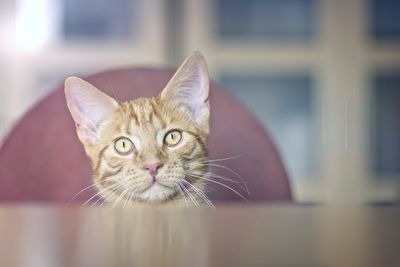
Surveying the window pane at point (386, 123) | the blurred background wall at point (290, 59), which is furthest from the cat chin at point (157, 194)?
the window pane at point (386, 123)

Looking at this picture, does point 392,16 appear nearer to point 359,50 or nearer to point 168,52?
point 359,50

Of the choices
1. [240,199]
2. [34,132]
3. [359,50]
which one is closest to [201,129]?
[240,199]

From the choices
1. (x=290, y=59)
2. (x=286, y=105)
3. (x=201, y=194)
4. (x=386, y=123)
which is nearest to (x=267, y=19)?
(x=290, y=59)

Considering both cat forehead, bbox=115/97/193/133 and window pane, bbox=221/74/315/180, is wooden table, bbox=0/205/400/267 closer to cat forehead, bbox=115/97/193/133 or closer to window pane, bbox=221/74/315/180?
cat forehead, bbox=115/97/193/133

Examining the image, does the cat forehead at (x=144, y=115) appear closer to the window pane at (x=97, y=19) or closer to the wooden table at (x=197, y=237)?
the wooden table at (x=197, y=237)

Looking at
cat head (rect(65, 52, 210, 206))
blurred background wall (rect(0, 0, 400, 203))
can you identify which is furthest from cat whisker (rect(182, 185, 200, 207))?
blurred background wall (rect(0, 0, 400, 203))

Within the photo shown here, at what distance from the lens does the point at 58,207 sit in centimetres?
47

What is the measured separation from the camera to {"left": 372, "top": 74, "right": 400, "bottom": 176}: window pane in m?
1.79

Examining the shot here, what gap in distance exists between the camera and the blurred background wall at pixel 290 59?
1.70 m

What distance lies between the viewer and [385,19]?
Result: 180 cm

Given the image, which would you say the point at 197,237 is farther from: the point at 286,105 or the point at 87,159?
the point at 286,105

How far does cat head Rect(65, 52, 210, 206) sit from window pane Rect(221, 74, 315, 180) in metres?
1.39

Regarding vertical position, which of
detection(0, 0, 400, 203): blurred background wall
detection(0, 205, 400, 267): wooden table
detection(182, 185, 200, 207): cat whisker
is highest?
detection(0, 0, 400, 203): blurred background wall

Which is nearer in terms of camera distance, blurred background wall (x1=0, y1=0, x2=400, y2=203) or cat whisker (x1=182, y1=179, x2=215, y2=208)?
cat whisker (x1=182, y1=179, x2=215, y2=208)
